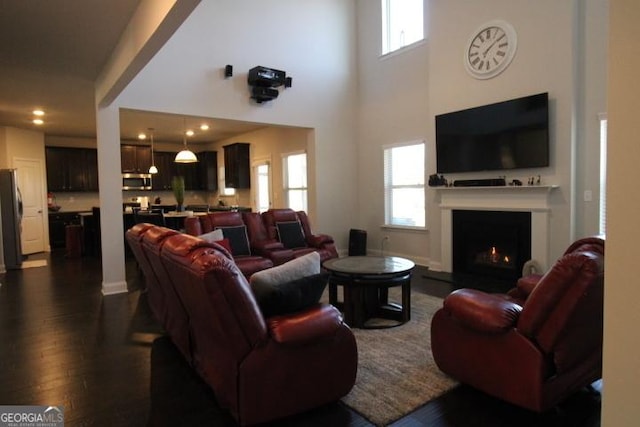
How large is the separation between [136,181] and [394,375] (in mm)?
9747

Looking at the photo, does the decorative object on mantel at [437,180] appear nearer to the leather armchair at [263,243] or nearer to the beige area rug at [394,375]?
the leather armchair at [263,243]

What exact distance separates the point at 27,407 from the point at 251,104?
4.80m

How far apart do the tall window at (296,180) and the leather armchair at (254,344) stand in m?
5.94

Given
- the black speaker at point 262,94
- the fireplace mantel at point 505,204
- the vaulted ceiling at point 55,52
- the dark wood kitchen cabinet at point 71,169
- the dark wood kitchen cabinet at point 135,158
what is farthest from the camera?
the dark wood kitchen cabinet at point 135,158

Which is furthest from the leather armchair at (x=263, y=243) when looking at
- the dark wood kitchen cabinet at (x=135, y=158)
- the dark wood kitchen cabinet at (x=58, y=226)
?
the dark wood kitchen cabinet at (x=135, y=158)

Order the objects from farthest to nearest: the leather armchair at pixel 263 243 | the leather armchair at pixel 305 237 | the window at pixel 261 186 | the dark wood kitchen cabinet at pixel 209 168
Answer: the dark wood kitchen cabinet at pixel 209 168 → the window at pixel 261 186 → the leather armchair at pixel 305 237 → the leather armchair at pixel 263 243

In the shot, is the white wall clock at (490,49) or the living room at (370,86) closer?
the living room at (370,86)

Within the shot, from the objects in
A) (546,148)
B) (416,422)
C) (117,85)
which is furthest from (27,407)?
(546,148)

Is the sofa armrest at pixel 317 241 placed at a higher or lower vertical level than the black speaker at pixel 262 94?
lower

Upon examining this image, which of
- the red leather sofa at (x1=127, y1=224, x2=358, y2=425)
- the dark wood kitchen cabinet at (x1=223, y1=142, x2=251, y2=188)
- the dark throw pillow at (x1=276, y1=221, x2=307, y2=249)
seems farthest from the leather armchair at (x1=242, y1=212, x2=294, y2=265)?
the dark wood kitchen cabinet at (x1=223, y1=142, x2=251, y2=188)

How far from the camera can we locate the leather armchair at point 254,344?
1.88 metres

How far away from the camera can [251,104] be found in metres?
6.07

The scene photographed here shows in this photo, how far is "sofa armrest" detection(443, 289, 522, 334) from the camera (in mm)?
2092

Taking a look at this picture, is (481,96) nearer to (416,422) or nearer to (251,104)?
(251,104)
